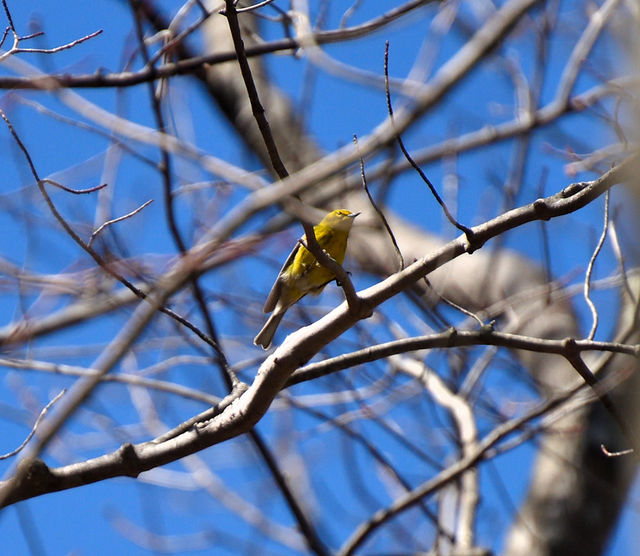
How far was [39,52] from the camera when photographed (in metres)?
3.86

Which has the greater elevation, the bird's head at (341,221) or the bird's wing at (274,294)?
the bird's head at (341,221)

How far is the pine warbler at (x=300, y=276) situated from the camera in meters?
5.29

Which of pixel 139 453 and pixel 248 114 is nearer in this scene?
pixel 139 453

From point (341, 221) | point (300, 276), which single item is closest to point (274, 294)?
point (300, 276)

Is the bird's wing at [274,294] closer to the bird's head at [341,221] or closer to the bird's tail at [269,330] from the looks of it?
the bird's tail at [269,330]

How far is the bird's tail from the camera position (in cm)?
549

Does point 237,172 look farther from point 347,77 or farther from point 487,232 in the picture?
point 487,232

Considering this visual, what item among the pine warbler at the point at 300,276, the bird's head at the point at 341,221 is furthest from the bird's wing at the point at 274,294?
the bird's head at the point at 341,221

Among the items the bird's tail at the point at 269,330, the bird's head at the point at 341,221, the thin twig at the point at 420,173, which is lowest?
the thin twig at the point at 420,173

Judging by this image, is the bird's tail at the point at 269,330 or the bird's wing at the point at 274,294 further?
the bird's tail at the point at 269,330

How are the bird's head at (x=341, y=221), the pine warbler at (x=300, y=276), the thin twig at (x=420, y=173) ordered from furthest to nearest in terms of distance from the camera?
the bird's head at (x=341, y=221) → the pine warbler at (x=300, y=276) → the thin twig at (x=420, y=173)

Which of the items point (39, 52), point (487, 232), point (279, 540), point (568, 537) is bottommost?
point (568, 537)

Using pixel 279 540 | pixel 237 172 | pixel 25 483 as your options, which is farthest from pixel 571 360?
pixel 237 172

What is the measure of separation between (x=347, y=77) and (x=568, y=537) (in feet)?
11.1
